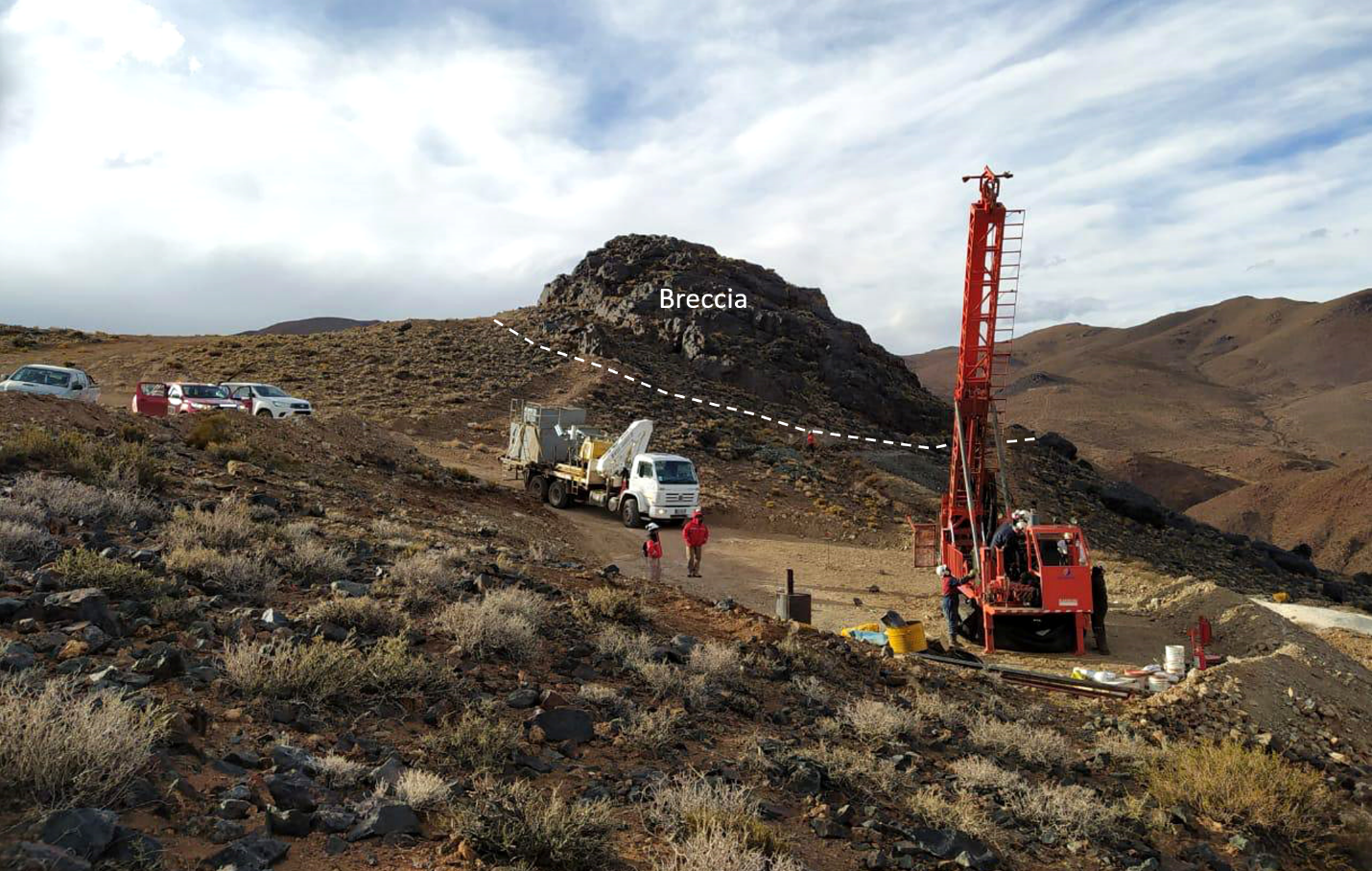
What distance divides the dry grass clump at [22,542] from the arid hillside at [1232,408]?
1871 inches

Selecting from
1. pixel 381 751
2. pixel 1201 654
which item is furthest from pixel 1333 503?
pixel 381 751

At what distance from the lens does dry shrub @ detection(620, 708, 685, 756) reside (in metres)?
6.18

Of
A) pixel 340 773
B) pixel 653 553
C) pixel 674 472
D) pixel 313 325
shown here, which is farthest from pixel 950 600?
pixel 313 325

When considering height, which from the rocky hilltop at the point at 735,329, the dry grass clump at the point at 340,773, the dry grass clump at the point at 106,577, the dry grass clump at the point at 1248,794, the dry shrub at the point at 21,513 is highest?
the rocky hilltop at the point at 735,329

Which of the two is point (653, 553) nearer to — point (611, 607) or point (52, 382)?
point (611, 607)

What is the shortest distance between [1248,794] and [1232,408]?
126 m

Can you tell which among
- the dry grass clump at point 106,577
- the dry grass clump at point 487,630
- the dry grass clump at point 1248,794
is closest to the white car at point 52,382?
the dry grass clump at point 106,577

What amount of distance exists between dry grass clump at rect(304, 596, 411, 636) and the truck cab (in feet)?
50.1

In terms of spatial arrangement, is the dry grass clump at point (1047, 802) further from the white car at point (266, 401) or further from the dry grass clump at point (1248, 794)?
the white car at point (266, 401)

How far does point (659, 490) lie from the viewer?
2259 cm

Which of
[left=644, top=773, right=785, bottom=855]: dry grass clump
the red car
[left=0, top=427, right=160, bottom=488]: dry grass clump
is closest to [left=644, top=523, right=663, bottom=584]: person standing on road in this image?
[left=0, top=427, right=160, bottom=488]: dry grass clump

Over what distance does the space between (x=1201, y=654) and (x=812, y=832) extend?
9.79 m

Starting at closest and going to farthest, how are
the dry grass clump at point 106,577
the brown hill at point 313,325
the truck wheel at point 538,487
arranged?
the dry grass clump at point 106,577 < the truck wheel at point 538,487 < the brown hill at point 313,325

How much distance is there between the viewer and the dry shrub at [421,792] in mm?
4688
